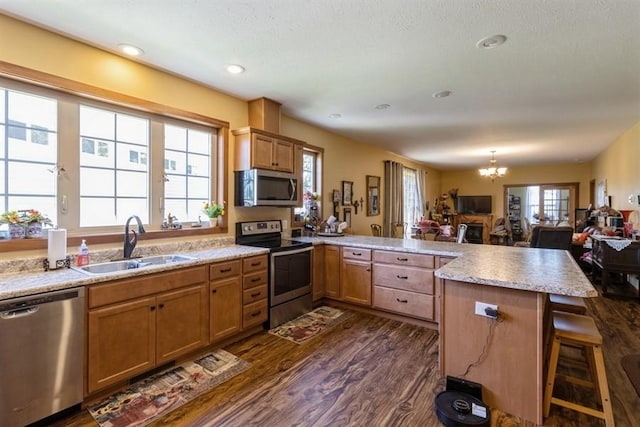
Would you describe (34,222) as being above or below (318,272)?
above

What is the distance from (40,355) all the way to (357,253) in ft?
9.34

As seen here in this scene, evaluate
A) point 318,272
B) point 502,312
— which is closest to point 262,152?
point 318,272

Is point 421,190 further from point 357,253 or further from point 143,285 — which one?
point 143,285

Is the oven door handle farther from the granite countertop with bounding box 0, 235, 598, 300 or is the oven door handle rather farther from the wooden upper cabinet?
the wooden upper cabinet

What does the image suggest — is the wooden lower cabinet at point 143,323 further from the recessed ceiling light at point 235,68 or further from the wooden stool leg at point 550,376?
the wooden stool leg at point 550,376

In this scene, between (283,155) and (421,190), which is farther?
(421,190)

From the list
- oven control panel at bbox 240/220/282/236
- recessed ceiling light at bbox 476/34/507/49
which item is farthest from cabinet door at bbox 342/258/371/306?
recessed ceiling light at bbox 476/34/507/49

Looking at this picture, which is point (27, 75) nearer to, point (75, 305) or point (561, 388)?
point (75, 305)

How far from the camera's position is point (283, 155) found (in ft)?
12.6

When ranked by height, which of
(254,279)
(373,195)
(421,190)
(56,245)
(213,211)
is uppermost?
(421,190)

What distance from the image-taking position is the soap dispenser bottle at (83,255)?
2.39m

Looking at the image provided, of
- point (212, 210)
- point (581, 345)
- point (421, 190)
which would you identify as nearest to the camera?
point (581, 345)

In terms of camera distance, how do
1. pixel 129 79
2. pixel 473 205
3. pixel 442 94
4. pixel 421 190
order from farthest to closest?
pixel 473 205, pixel 421 190, pixel 442 94, pixel 129 79

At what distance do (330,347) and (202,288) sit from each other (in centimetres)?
126
